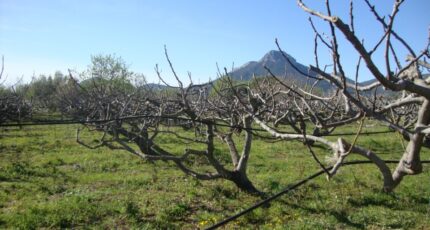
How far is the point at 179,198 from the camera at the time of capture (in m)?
8.76

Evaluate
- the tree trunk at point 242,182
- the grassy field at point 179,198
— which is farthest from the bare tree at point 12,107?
the tree trunk at point 242,182

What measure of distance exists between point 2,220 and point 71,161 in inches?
256

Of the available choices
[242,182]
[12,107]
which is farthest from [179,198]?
[12,107]

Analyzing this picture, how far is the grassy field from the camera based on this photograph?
7.17 m

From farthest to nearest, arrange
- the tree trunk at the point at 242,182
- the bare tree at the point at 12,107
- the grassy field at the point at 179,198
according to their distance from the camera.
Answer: the bare tree at the point at 12,107
the tree trunk at the point at 242,182
the grassy field at the point at 179,198

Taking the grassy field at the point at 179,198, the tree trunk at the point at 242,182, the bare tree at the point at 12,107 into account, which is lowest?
the grassy field at the point at 179,198

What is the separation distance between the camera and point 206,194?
898cm

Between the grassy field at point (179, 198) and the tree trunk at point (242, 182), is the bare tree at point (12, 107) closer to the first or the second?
the grassy field at point (179, 198)

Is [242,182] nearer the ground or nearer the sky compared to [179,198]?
nearer the sky

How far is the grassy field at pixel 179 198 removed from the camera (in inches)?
282

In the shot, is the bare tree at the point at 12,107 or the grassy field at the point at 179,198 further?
the bare tree at the point at 12,107

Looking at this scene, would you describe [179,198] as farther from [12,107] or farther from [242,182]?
[12,107]

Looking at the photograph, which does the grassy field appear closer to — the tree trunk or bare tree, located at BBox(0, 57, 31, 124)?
the tree trunk

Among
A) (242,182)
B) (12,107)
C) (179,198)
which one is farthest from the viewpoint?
(12,107)
